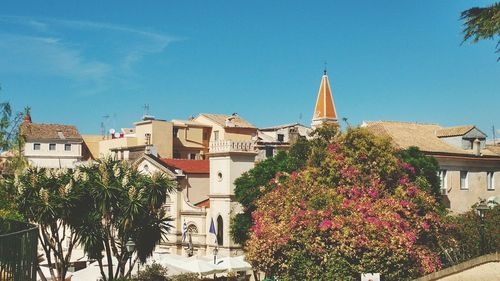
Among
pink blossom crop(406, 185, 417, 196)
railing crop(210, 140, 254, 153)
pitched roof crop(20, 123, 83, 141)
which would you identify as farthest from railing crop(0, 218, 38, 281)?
pitched roof crop(20, 123, 83, 141)

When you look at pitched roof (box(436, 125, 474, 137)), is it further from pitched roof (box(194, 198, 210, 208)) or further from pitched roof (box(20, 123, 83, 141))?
pitched roof (box(20, 123, 83, 141))

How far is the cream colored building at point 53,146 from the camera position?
82000 mm

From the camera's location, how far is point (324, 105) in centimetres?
6206

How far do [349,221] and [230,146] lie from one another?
21256mm

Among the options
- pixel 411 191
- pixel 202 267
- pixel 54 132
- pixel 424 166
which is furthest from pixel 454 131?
pixel 54 132

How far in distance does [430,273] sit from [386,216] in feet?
9.02

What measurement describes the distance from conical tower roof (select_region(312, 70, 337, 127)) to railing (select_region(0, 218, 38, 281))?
50123 mm

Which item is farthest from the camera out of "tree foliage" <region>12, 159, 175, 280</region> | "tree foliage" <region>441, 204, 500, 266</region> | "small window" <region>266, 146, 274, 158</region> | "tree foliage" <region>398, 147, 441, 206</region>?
"small window" <region>266, 146, 274, 158</region>

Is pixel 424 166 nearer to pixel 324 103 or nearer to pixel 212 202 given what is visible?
pixel 212 202

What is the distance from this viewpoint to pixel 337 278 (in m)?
24.5

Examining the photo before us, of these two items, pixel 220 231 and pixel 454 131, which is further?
pixel 454 131

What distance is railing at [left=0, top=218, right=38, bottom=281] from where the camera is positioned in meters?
10.7

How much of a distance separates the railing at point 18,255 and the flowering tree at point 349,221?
46.1 ft

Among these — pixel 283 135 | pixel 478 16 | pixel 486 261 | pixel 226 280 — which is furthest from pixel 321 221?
pixel 283 135
